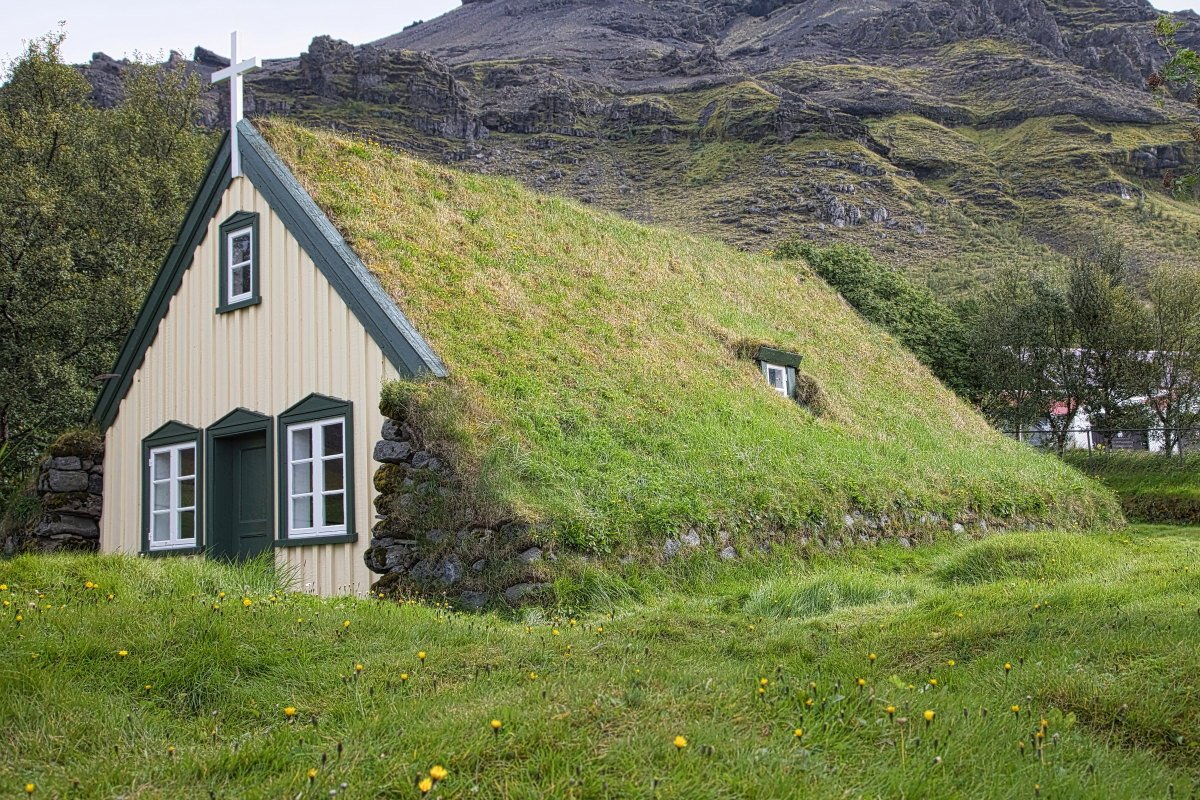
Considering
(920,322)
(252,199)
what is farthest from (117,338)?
(920,322)

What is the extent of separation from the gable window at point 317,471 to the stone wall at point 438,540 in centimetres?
82

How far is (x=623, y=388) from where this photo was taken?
1427cm

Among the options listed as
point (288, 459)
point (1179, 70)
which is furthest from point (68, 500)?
point (1179, 70)

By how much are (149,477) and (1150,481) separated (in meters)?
23.8

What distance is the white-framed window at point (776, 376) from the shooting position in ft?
59.3

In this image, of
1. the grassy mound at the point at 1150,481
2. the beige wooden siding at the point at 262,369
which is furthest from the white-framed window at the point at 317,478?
the grassy mound at the point at 1150,481

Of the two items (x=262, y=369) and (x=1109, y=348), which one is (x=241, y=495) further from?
(x=1109, y=348)

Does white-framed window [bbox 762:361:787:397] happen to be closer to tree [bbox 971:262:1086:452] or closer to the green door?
the green door

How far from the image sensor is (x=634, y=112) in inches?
4222

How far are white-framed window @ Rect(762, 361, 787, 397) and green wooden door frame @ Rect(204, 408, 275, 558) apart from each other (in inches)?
346

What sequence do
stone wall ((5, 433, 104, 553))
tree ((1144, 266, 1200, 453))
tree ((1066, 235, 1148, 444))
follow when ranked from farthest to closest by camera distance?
tree ((1066, 235, 1148, 444))
tree ((1144, 266, 1200, 453))
stone wall ((5, 433, 104, 553))

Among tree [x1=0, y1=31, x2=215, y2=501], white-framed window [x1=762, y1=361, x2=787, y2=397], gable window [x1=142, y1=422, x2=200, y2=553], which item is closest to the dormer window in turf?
white-framed window [x1=762, y1=361, x2=787, y2=397]

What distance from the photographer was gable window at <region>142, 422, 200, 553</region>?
14.0 meters

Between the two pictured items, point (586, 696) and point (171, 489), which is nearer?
point (586, 696)
